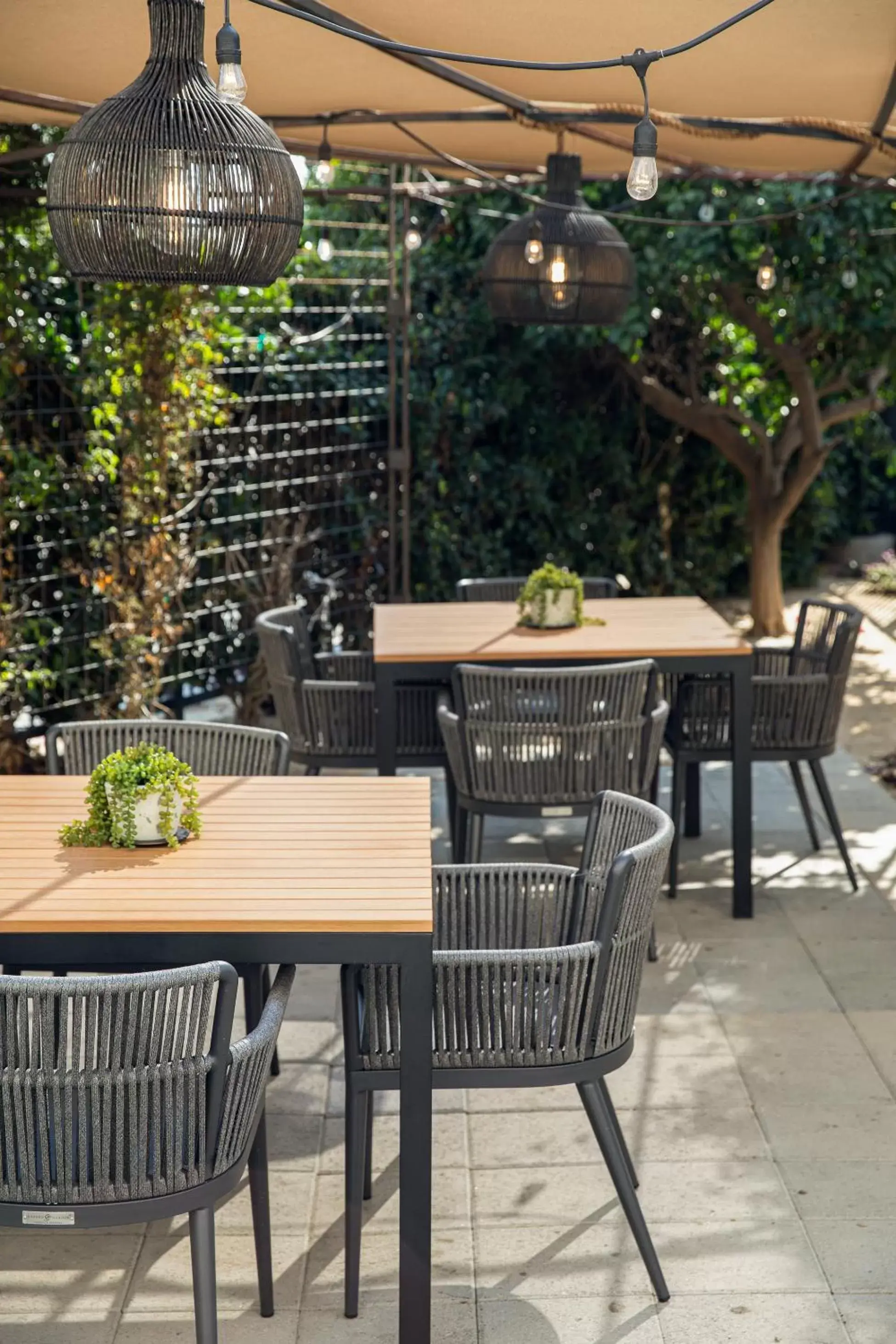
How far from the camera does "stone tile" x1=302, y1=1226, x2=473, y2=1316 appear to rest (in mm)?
3254

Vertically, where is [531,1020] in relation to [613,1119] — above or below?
above

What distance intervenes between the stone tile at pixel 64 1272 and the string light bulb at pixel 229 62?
7.37 feet

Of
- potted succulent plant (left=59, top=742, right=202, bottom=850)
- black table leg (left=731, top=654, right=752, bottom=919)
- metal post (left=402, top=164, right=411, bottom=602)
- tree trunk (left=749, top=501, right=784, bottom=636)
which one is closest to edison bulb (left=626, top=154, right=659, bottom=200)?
potted succulent plant (left=59, top=742, right=202, bottom=850)

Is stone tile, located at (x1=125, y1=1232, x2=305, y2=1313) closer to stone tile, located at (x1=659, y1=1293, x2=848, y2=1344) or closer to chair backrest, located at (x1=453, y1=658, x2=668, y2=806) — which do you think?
stone tile, located at (x1=659, y1=1293, x2=848, y2=1344)

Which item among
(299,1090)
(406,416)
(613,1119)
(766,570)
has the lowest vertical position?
(299,1090)

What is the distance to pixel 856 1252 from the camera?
11.0 feet

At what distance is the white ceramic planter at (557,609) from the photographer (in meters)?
5.72

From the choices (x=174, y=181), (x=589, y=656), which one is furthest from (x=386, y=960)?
(x=589, y=656)

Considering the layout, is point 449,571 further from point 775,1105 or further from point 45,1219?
point 45,1219

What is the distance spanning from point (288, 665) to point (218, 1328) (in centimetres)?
279

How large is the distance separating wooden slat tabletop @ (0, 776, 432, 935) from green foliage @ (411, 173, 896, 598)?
4.82m

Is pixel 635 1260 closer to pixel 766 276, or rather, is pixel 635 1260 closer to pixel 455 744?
pixel 455 744

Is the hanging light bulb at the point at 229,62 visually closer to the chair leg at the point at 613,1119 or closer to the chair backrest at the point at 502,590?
the chair leg at the point at 613,1119

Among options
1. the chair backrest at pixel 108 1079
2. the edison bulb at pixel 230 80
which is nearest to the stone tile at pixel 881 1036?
the chair backrest at pixel 108 1079
